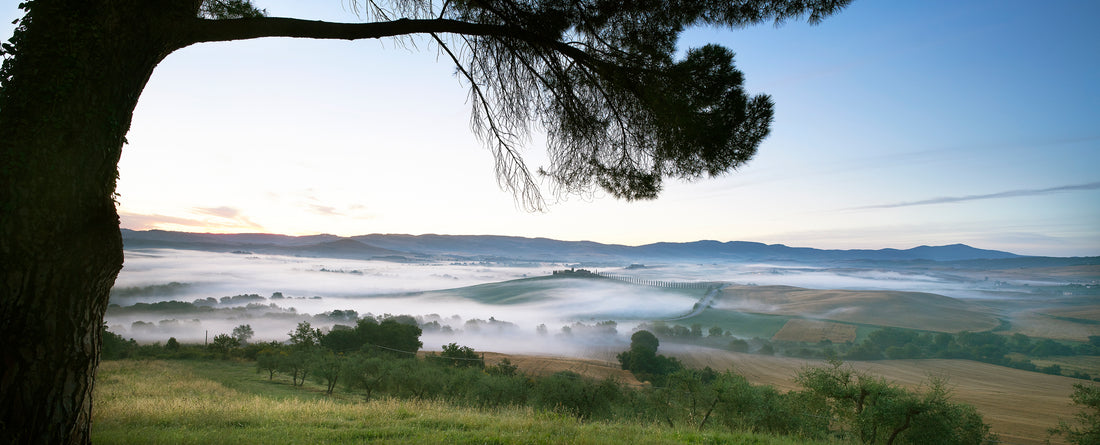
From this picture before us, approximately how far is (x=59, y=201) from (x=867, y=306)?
3117 inches

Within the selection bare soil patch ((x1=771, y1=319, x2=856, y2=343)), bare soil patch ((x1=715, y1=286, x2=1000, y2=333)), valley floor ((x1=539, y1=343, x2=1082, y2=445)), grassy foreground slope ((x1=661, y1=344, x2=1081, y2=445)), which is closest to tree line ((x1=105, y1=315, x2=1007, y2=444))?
grassy foreground slope ((x1=661, y1=344, x2=1081, y2=445))

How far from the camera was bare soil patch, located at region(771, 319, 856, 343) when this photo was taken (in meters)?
61.2

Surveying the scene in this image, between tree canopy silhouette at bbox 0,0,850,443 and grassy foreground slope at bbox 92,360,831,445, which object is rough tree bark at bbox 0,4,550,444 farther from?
grassy foreground slope at bbox 92,360,831,445

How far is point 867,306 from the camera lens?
6450 cm

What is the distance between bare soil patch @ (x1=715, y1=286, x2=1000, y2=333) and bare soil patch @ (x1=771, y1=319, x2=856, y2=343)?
1.63 meters

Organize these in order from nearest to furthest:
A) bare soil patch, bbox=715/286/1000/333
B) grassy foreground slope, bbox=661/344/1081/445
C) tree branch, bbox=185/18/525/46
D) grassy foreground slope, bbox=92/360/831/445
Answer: tree branch, bbox=185/18/525/46, grassy foreground slope, bbox=92/360/831/445, grassy foreground slope, bbox=661/344/1081/445, bare soil patch, bbox=715/286/1000/333

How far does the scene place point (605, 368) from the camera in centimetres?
5181

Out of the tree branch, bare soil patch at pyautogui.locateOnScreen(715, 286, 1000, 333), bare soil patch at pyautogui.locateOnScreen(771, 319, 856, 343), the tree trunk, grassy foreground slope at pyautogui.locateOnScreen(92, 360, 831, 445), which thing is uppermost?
the tree branch

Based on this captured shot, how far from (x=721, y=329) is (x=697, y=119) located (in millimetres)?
75784

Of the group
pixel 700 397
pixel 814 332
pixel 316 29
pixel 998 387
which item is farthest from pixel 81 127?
pixel 814 332

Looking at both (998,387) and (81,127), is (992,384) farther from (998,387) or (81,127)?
(81,127)

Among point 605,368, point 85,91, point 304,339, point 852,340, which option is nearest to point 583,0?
point 85,91

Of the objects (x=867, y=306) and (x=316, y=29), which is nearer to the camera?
(x=316, y=29)

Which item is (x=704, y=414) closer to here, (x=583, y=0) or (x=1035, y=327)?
(x=583, y=0)
